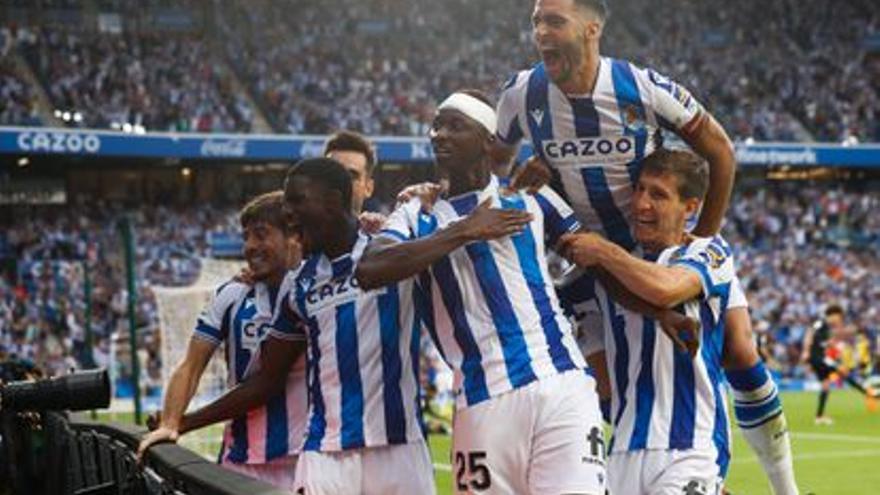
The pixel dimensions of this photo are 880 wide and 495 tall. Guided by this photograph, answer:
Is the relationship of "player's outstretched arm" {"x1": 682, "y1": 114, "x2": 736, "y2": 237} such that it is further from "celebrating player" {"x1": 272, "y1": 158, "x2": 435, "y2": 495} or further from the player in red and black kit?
the player in red and black kit

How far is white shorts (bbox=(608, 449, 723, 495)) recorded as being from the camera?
439cm

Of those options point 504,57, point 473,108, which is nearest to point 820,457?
point 473,108

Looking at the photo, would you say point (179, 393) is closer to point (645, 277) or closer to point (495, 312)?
point (495, 312)

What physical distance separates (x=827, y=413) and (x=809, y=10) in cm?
2495

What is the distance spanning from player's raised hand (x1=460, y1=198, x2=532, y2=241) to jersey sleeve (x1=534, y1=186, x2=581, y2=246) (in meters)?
0.33

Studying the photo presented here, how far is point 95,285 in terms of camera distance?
2695 centimetres

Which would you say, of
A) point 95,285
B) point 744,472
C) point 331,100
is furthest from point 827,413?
point 331,100

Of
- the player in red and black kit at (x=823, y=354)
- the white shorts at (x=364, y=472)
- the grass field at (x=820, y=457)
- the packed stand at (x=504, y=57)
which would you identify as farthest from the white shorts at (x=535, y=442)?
the packed stand at (x=504, y=57)

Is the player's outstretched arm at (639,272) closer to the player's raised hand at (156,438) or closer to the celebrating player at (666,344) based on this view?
the celebrating player at (666,344)

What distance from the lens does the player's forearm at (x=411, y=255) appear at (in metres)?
4.24

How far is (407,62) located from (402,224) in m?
34.4

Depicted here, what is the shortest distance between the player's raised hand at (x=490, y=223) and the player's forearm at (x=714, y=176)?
0.98 metres

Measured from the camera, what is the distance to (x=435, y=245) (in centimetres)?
424

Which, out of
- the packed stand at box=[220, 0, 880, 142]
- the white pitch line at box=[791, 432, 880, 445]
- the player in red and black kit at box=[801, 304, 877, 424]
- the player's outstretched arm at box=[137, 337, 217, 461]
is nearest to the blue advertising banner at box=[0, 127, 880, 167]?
the packed stand at box=[220, 0, 880, 142]
